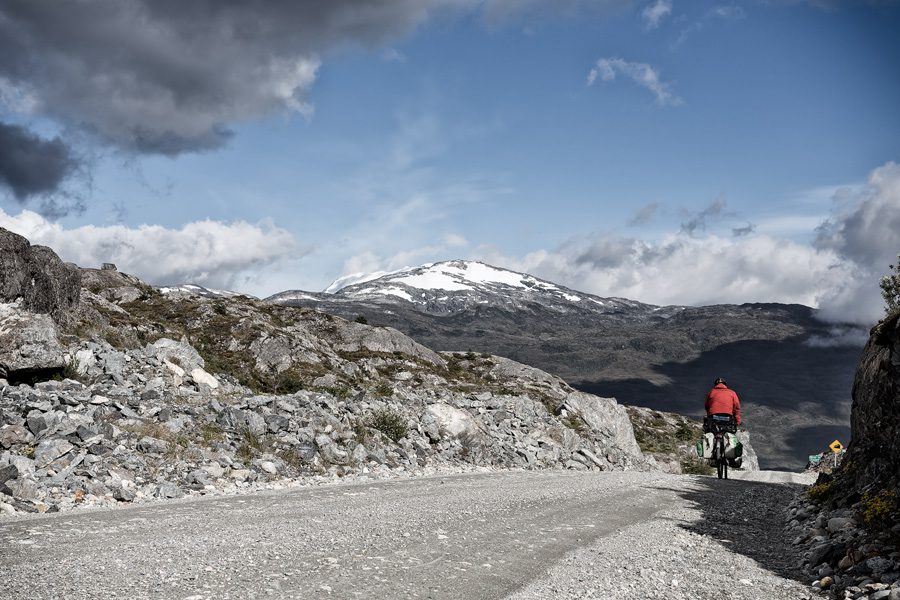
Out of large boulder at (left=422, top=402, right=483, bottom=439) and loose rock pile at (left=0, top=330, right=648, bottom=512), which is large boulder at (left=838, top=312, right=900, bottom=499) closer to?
loose rock pile at (left=0, top=330, right=648, bottom=512)

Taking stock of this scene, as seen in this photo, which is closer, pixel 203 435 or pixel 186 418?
pixel 203 435

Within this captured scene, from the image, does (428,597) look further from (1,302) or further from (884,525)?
(1,302)

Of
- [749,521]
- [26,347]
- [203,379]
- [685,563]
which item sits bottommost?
[749,521]

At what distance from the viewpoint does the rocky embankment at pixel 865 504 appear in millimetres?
8961

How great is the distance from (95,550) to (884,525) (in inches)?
483

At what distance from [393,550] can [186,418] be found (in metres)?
12.4

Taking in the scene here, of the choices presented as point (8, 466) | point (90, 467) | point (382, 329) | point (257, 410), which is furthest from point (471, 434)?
point (382, 329)

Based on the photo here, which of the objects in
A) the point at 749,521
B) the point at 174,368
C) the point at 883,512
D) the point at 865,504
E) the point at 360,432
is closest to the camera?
the point at 883,512

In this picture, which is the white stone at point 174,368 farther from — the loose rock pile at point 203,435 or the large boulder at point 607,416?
the large boulder at point 607,416

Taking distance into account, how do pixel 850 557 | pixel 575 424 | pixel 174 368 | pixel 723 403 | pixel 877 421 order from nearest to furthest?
pixel 850 557 < pixel 877 421 < pixel 723 403 < pixel 174 368 < pixel 575 424

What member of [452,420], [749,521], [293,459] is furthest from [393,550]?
[452,420]

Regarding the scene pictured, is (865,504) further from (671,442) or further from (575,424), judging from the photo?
(671,442)

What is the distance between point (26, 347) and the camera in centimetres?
1930

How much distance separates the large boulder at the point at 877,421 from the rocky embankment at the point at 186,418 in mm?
13742
